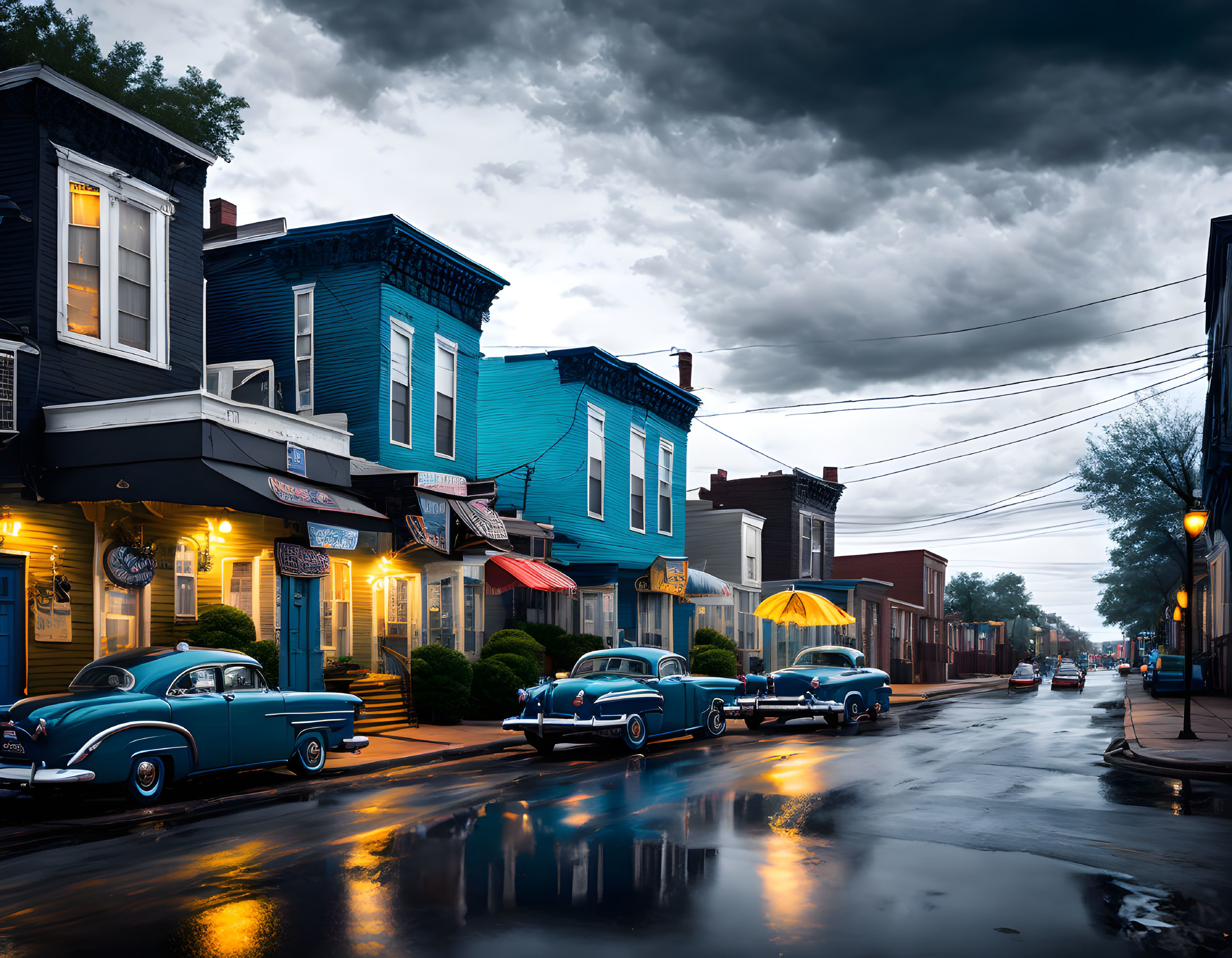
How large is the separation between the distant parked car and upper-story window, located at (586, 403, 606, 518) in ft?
63.4

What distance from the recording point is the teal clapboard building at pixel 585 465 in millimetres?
30250

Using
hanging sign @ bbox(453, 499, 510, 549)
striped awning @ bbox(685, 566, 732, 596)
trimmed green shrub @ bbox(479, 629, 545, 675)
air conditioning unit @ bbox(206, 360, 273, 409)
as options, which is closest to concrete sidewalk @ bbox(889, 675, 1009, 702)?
striped awning @ bbox(685, 566, 732, 596)

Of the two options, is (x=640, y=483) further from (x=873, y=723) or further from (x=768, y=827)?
(x=768, y=827)

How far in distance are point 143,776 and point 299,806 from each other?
5.60 ft

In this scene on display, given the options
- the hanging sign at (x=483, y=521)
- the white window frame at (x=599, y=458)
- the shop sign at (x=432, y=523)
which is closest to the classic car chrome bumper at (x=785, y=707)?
the hanging sign at (x=483, y=521)

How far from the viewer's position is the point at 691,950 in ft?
20.5

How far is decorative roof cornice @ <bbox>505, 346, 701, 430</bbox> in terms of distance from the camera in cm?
3028

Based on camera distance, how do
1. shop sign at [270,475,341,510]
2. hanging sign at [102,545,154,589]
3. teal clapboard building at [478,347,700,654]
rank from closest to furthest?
hanging sign at [102,545,154,589]
shop sign at [270,475,341,510]
teal clapboard building at [478,347,700,654]

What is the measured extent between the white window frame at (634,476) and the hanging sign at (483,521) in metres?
10.2

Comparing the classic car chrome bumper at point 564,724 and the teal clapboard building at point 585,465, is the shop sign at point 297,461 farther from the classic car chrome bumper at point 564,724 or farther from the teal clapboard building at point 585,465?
the teal clapboard building at point 585,465

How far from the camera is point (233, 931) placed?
656cm

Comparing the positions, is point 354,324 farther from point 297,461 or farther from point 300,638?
point 300,638

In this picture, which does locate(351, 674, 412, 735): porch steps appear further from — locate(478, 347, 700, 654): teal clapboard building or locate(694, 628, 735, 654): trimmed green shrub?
locate(694, 628, 735, 654): trimmed green shrub

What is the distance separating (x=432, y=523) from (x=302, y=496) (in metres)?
4.04
